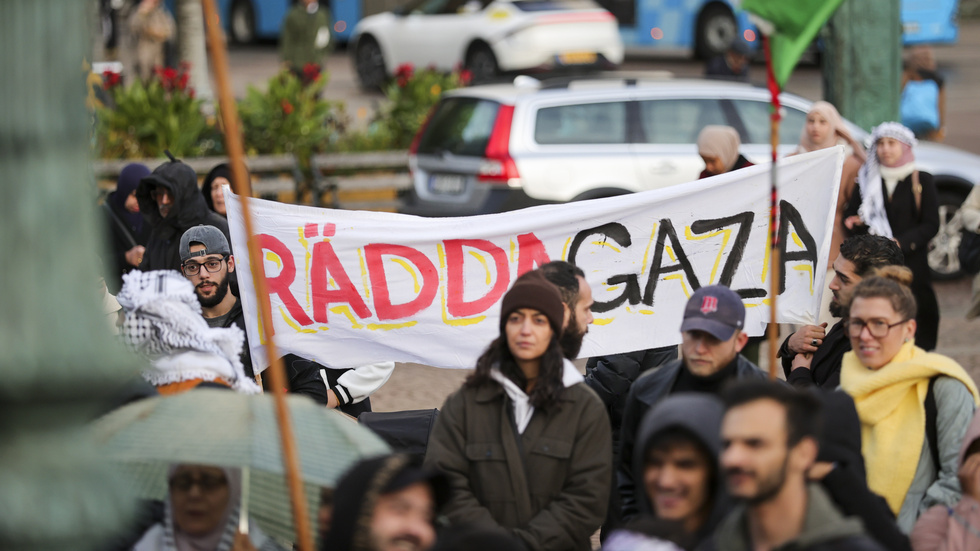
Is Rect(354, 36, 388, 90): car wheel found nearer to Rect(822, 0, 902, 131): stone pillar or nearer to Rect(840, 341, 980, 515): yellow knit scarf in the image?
Rect(822, 0, 902, 131): stone pillar

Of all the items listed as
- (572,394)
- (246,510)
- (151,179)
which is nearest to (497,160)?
(151,179)

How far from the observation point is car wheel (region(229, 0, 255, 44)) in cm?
2706

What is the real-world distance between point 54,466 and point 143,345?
6.66ft

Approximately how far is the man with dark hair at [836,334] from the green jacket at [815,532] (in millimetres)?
1986

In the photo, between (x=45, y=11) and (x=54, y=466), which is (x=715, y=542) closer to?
(x=54, y=466)

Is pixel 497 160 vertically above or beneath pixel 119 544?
above

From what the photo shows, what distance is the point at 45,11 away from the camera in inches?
75.8

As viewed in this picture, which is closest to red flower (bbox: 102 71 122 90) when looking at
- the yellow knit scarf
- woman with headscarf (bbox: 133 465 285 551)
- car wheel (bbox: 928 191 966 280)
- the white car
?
the white car

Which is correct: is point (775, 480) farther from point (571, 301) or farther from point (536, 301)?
point (571, 301)

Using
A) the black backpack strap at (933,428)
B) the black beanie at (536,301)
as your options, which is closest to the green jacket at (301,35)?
the black beanie at (536,301)

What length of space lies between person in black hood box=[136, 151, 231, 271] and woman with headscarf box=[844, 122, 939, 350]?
392cm

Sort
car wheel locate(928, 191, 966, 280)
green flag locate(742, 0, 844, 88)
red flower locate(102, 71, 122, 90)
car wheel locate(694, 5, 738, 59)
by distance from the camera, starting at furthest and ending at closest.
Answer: car wheel locate(694, 5, 738, 59) < red flower locate(102, 71, 122, 90) < car wheel locate(928, 191, 966, 280) < green flag locate(742, 0, 844, 88)

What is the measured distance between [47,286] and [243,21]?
86.9ft

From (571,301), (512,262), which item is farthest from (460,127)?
(571,301)
